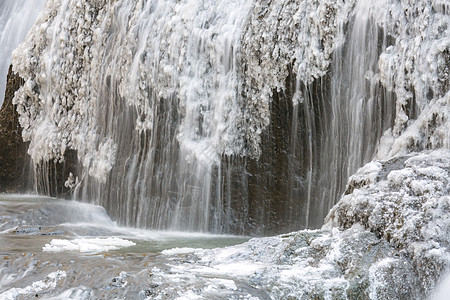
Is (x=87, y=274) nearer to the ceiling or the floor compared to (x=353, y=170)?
nearer to the floor

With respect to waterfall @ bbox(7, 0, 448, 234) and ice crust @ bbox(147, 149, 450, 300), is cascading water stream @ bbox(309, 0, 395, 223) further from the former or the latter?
ice crust @ bbox(147, 149, 450, 300)

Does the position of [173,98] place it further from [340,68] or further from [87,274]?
[87,274]

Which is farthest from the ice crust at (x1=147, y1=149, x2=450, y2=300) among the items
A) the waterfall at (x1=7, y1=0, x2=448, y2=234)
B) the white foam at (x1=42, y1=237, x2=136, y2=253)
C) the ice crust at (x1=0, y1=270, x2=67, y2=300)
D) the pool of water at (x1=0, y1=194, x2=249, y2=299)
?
the waterfall at (x1=7, y1=0, x2=448, y2=234)

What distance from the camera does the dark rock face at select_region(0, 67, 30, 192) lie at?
36.4 ft

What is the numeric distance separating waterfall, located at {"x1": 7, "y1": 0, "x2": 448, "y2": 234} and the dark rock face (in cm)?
93

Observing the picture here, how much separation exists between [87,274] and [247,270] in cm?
114

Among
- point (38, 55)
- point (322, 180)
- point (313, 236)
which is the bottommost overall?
point (313, 236)

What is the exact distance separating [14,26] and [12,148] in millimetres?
3124

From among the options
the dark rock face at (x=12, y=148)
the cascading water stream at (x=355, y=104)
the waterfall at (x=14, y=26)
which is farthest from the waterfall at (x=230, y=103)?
the waterfall at (x=14, y=26)

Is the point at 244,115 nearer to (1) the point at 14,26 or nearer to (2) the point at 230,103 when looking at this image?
(2) the point at 230,103

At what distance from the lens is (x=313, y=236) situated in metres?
4.73

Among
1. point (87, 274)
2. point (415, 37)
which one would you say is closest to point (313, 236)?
point (87, 274)

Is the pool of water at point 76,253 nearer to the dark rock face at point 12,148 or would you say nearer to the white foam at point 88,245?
the white foam at point 88,245

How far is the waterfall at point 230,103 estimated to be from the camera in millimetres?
6699
